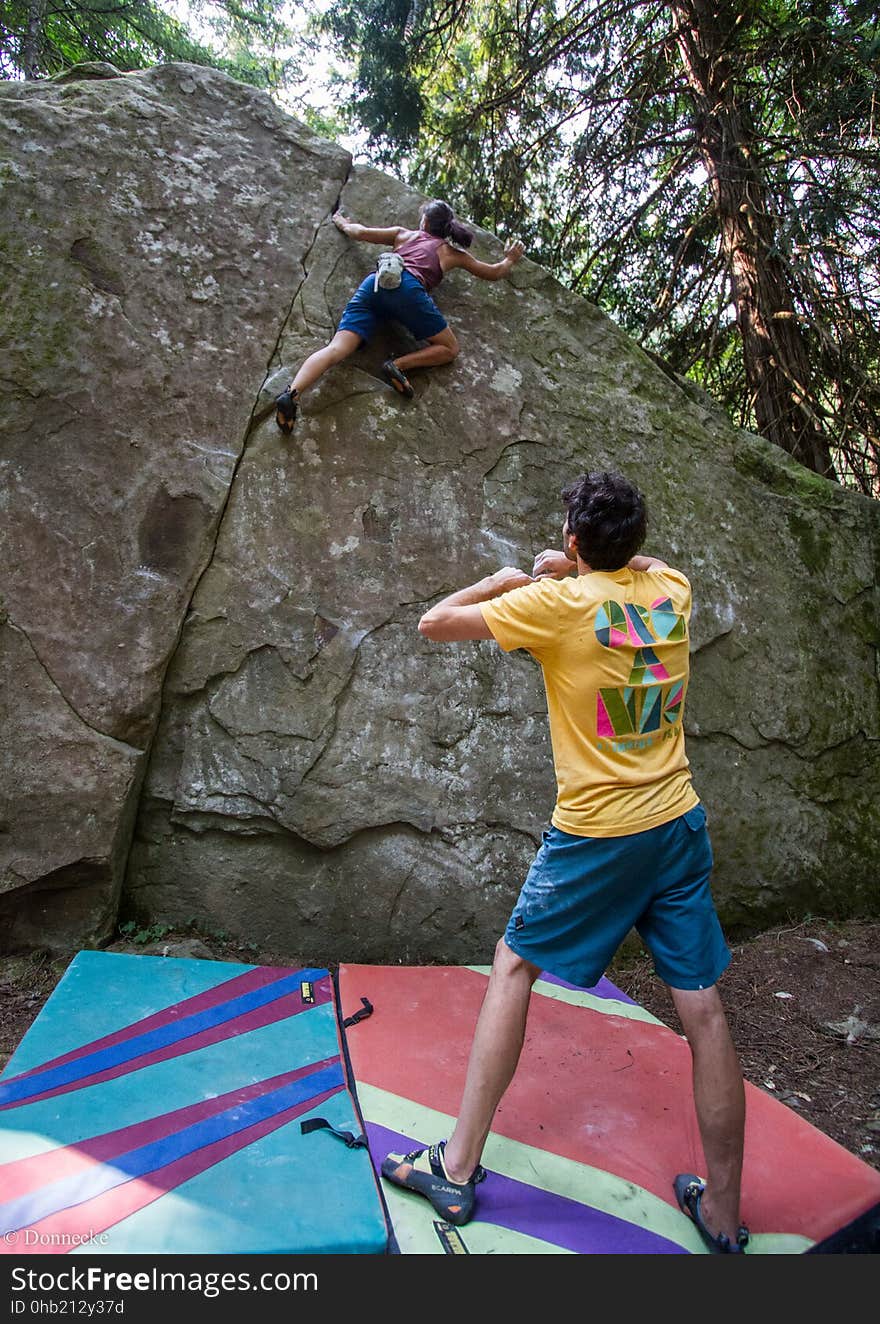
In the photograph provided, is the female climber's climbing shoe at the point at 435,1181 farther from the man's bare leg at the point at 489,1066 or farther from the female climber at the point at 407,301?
the female climber at the point at 407,301

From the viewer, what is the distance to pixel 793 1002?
3.00 metres

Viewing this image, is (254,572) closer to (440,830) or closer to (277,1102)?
(440,830)

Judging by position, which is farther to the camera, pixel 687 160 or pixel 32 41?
pixel 32 41

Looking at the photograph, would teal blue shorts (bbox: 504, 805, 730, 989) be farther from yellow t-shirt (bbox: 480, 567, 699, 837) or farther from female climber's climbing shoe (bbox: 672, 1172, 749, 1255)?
female climber's climbing shoe (bbox: 672, 1172, 749, 1255)

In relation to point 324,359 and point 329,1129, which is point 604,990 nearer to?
point 329,1129

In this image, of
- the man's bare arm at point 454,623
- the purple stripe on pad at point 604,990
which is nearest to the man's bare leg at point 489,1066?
the man's bare arm at point 454,623

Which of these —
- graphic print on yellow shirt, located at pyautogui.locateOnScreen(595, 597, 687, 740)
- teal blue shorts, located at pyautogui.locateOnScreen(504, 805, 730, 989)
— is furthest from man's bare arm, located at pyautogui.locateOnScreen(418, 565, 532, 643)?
teal blue shorts, located at pyautogui.locateOnScreen(504, 805, 730, 989)

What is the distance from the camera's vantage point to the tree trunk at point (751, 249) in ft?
17.3

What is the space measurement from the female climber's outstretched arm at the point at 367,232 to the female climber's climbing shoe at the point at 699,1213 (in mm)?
3573

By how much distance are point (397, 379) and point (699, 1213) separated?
9.68 feet

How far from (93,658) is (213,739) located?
0.51 meters

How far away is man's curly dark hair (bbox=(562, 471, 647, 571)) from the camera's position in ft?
5.94

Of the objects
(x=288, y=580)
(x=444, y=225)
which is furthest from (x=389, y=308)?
(x=288, y=580)

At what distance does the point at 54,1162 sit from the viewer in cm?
174
